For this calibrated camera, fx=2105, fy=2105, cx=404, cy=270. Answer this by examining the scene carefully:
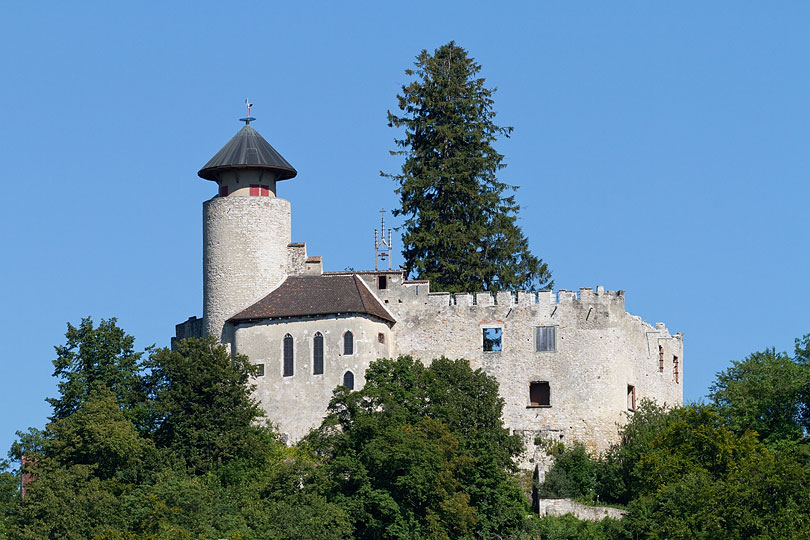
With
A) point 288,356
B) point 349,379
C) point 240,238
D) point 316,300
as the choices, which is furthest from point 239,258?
point 349,379

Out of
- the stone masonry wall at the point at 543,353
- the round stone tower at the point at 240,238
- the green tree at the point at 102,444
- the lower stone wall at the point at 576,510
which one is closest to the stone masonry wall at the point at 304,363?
the round stone tower at the point at 240,238

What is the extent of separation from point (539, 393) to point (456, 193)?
33.9 feet

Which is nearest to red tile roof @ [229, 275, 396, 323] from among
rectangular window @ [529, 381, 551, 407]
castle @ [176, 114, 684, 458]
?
castle @ [176, 114, 684, 458]

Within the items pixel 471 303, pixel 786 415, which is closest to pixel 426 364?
pixel 471 303

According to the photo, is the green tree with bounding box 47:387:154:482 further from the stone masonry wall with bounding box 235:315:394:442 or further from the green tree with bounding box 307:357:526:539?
the green tree with bounding box 307:357:526:539

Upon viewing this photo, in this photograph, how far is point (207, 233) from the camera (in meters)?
87.8

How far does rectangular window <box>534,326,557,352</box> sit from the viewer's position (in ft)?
282

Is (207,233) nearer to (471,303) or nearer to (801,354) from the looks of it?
(471,303)

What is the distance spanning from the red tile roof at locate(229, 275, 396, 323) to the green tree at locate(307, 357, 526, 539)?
142 inches

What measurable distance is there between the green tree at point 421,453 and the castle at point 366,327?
2.04 meters

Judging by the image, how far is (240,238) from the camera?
8706cm

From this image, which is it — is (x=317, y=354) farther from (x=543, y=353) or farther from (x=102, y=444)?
(x=102, y=444)

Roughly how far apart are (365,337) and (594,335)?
9335mm

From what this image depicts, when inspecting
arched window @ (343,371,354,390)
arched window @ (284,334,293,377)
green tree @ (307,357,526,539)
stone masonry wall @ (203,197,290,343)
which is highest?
stone masonry wall @ (203,197,290,343)
